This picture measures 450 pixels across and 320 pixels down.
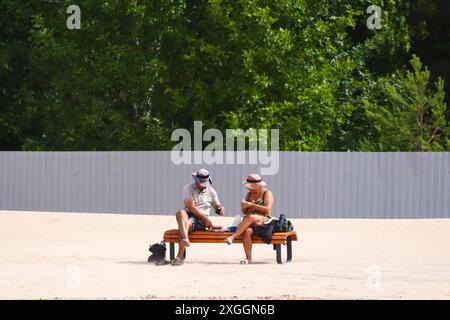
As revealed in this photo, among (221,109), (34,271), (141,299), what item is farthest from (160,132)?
(141,299)

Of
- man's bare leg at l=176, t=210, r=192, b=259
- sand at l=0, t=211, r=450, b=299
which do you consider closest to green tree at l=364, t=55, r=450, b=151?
sand at l=0, t=211, r=450, b=299

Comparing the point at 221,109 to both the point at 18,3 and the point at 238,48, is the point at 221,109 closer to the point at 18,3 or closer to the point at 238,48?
the point at 238,48

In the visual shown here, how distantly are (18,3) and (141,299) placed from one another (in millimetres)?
29206

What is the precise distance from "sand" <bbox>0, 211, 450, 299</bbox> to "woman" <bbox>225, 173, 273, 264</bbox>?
0.38m

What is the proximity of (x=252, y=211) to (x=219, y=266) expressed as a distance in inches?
38.4

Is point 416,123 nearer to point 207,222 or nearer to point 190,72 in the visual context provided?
point 190,72

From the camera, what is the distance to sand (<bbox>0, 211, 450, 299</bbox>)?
14398mm

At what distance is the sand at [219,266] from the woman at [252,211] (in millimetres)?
384

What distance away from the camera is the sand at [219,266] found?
1440 cm

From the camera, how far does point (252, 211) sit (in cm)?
1827

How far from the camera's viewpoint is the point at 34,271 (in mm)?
16812

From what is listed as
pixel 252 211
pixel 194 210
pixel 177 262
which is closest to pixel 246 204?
pixel 252 211

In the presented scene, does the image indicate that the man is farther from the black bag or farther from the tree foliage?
the tree foliage

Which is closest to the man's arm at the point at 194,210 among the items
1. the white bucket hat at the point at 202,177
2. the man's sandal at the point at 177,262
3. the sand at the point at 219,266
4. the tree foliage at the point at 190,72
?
the white bucket hat at the point at 202,177
